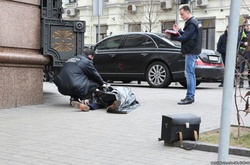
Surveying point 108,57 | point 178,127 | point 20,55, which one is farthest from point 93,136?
point 108,57

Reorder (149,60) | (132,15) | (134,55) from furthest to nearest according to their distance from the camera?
(132,15)
(134,55)
(149,60)

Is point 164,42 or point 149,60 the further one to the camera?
point 149,60

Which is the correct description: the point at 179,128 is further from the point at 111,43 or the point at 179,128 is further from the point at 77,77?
the point at 111,43

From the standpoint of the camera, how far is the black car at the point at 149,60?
1377 cm

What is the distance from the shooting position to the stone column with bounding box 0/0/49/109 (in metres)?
9.05

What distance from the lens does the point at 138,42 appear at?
15055mm

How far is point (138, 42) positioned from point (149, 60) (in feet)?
2.87

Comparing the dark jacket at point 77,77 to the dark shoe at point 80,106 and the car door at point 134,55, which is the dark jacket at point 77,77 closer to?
the dark shoe at point 80,106

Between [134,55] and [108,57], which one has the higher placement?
[134,55]

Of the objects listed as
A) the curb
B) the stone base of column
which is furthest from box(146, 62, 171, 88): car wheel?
the curb

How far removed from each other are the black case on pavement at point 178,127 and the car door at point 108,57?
9489 millimetres

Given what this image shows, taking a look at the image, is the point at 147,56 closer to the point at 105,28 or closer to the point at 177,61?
the point at 177,61

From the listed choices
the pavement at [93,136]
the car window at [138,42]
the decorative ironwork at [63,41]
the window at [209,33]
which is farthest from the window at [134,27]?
the pavement at [93,136]

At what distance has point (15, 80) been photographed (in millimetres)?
9289
